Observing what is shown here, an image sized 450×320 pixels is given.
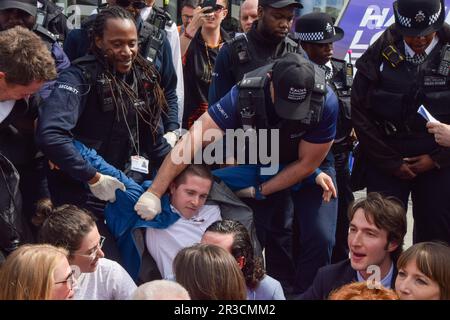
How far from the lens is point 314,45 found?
5.01 m

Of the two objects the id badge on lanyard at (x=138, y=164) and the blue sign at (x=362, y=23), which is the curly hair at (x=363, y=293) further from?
the blue sign at (x=362, y=23)

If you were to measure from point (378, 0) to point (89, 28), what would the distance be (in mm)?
3546

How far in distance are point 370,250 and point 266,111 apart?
818 mm

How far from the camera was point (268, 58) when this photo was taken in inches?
186

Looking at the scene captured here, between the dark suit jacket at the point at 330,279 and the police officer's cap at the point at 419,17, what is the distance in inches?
49.8

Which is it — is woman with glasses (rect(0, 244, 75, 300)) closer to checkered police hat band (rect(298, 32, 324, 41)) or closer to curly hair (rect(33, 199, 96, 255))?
curly hair (rect(33, 199, 96, 255))

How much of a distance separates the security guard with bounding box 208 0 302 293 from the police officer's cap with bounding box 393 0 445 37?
621 mm

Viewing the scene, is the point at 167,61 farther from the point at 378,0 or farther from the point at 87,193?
the point at 378,0

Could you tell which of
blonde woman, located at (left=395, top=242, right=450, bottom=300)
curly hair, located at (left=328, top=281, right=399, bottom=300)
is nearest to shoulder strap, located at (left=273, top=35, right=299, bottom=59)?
blonde woman, located at (left=395, top=242, right=450, bottom=300)

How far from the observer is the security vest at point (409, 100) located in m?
4.40

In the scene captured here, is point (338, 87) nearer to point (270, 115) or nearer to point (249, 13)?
A: point (270, 115)

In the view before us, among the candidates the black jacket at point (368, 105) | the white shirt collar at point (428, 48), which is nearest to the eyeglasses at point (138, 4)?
the black jacket at point (368, 105)

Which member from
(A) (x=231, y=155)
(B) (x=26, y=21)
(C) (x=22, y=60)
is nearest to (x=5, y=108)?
(C) (x=22, y=60)
